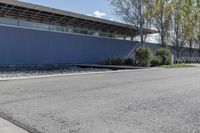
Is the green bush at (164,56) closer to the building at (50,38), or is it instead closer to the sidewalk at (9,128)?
the building at (50,38)

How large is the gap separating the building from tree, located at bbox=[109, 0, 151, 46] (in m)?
1.98

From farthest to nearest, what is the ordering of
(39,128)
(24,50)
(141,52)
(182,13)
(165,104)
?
(182,13) < (141,52) < (24,50) < (165,104) < (39,128)

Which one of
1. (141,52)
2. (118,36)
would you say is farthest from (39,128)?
(118,36)

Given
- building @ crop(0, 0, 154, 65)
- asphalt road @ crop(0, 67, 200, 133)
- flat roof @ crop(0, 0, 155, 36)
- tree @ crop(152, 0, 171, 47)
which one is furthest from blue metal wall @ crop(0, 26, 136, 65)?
asphalt road @ crop(0, 67, 200, 133)

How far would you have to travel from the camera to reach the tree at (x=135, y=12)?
38188 mm

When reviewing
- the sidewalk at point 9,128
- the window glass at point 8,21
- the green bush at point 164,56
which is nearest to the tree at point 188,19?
the green bush at point 164,56

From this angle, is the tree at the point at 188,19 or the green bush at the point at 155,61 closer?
the green bush at the point at 155,61

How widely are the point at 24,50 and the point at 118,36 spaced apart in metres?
18.1

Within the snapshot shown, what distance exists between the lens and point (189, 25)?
45.6 m

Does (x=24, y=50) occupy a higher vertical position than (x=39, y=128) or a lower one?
higher

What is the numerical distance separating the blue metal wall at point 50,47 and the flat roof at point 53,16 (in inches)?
88.1

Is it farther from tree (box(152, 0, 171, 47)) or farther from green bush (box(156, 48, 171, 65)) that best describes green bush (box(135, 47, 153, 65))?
tree (box(152, 0, 171, 47))

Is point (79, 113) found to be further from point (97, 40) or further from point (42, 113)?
point (97, 40)

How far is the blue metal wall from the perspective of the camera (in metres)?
23.7
